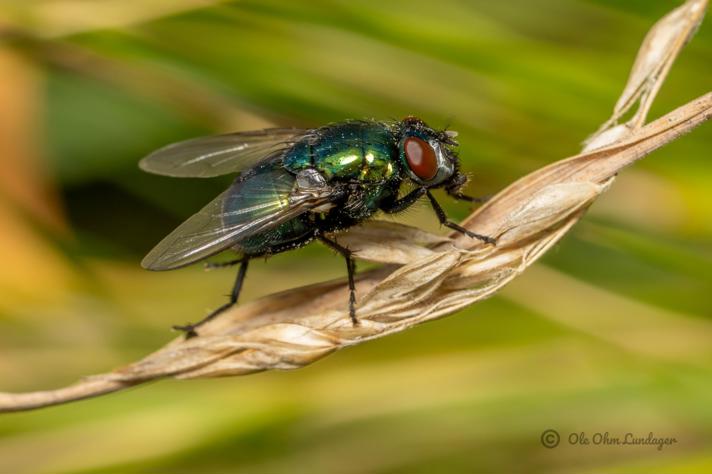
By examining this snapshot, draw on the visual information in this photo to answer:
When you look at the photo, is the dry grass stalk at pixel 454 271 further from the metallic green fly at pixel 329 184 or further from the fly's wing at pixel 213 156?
the fly's wing at pixel 213 156

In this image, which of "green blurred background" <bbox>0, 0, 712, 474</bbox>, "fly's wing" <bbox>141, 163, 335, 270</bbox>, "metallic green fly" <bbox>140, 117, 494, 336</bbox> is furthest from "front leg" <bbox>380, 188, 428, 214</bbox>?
"green blurred background" <bbox>0, 0, 712, 474</bbox>

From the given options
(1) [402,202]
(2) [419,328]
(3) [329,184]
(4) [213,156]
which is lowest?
(2) [419,328]

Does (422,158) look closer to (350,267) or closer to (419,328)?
(350,267)

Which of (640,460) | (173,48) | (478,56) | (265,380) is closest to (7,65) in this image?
(173,48)

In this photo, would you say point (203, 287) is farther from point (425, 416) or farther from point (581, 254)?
point (581, 254)

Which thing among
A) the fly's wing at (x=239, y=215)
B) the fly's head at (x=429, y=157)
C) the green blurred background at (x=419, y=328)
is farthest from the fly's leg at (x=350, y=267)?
the green blurred background at (x=419, y=328)

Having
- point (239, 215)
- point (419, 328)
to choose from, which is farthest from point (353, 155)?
point (419, 328)
